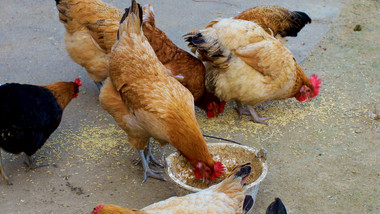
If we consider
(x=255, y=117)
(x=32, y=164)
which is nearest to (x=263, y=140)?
(x=255, y=117)

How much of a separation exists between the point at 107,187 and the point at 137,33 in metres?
1.41

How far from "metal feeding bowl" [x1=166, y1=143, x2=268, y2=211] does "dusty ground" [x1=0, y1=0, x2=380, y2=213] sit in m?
0.29

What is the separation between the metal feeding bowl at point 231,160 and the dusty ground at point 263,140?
0.94 ft

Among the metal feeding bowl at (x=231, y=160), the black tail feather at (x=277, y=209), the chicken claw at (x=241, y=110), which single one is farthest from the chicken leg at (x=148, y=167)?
the black tail feather at (x=277, y=209)

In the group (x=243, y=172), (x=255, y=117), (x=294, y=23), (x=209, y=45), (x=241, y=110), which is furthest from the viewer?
(x=294, y=23)

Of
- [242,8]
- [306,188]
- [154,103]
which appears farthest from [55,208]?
[242,8]

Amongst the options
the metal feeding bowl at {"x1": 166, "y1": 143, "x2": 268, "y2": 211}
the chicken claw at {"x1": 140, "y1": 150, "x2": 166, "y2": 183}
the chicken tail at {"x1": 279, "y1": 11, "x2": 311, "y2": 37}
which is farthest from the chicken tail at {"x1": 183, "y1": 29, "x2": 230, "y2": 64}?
the chicken tail at {"x1": 279, "y1": 11, "x2": 311, "y2": 37}

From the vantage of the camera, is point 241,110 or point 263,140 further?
point 241,110

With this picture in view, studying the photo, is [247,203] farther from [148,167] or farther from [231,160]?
[148,167]

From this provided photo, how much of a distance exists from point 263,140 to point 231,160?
886mm

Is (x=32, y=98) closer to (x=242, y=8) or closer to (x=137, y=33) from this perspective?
(x=137, y=33)

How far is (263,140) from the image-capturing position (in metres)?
4.55

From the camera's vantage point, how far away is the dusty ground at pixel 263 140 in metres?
3.71

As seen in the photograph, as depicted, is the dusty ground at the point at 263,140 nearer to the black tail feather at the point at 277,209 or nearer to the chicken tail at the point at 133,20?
the black tail feather at the point at 277,209
